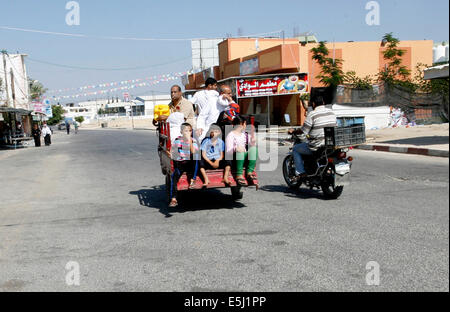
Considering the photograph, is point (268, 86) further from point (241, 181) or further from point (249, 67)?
point (241, 181)

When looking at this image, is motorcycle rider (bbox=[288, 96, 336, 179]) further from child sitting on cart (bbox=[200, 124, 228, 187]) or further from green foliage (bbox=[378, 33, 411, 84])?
green foliage (bbox=[378, 33, 411, 84])

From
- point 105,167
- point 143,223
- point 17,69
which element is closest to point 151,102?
point 17,69

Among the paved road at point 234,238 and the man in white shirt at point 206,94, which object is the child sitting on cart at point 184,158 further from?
the man in white shirt at point 206,94

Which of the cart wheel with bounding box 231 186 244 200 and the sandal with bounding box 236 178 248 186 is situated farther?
the cart wheel with bounding box 231 186 244 200

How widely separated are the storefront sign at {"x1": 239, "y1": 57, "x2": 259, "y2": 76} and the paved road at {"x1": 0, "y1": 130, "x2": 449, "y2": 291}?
2878 cm

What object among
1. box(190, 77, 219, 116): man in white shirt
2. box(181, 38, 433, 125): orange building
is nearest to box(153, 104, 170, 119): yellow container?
box(190, 77, 219, 116): man in white shirt

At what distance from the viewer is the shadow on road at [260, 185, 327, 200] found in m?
7.73

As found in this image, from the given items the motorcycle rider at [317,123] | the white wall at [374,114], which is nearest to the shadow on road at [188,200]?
the motorcycle rider at [317,123]

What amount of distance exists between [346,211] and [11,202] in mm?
6282

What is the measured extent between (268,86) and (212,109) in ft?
79.6

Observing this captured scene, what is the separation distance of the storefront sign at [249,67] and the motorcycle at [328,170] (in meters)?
29.9

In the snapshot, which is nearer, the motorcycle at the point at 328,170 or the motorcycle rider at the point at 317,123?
the motorcycle at the point at 328,170

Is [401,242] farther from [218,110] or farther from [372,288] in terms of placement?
[218,110]

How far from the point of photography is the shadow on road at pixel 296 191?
7.73 meters
